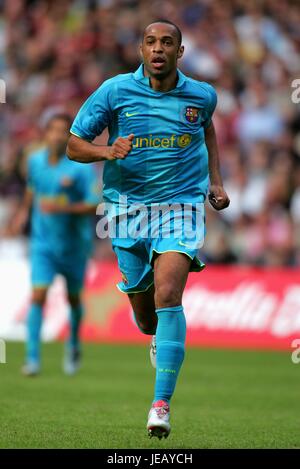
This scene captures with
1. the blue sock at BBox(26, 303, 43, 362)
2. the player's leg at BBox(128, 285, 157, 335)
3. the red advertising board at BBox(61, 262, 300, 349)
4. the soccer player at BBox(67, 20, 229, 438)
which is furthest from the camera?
the red advertising board at BBox(61, 262, 300, 349)

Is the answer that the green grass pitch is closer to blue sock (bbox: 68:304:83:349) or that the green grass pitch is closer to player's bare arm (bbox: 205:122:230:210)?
blue sock (bbox: 68:304:83:349)

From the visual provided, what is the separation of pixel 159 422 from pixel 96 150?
1785mm

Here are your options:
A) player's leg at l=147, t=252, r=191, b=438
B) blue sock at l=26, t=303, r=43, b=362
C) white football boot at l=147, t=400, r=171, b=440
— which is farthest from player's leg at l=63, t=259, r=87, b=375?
white football boot at l=147, t=400, r=171, b=440

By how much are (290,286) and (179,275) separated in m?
9.10

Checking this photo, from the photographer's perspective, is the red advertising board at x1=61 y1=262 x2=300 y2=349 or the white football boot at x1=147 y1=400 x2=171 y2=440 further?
the red advertising board at x1=61 y1=262 x2=300 y2=349

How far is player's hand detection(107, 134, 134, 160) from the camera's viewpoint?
21.6 ft

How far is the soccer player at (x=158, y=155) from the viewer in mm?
6906

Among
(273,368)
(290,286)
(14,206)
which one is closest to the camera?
(273,368)

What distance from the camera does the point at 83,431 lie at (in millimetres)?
7242

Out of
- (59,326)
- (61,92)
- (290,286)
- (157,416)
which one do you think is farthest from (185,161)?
(61,92)

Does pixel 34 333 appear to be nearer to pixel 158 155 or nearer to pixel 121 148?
pixel 158 155

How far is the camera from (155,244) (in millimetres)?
7125

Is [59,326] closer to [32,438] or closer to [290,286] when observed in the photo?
[290,286]

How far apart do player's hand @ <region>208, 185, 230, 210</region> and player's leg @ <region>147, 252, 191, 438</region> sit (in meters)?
0.54
